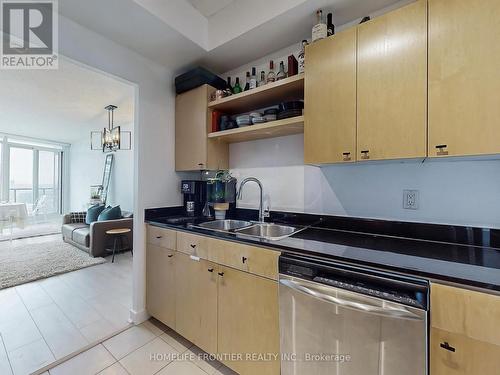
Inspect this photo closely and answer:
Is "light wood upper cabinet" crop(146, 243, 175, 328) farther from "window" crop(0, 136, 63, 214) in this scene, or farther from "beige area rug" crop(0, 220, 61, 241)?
"window" crop(0, 136, 63, 214)

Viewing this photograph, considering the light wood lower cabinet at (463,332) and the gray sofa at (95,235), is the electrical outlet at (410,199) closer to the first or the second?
the light wood lower cabinet at (463,332)

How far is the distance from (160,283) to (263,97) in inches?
70.9

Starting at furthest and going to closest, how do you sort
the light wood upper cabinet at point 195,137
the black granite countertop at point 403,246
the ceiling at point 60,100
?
the ceiling at point 60,100 < the light wood upper cabinet at point 195,137 < the black granite countertop at point 403,246

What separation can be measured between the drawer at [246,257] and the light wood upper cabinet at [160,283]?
0.52 meters

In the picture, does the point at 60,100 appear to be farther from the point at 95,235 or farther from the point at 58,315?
the point at 58,315

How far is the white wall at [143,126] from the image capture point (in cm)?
171

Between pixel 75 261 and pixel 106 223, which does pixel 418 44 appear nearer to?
pixel 106 223

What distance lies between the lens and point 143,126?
200 cm

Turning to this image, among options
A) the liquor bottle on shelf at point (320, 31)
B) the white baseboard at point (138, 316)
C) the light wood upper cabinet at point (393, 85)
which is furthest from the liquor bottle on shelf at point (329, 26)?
the white baseboard at point (138, 316)

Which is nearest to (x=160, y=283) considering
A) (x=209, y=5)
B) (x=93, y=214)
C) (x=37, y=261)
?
(x=209, y=5)

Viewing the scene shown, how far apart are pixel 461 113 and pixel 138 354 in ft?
8.02

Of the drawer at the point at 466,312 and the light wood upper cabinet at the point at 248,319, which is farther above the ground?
the drawer at the point at 466,312

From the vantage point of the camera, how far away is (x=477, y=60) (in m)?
0.96

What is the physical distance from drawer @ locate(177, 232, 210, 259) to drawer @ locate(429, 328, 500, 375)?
46.9 inches
